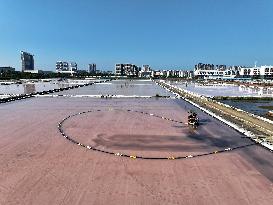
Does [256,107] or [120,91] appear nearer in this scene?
[256,107]

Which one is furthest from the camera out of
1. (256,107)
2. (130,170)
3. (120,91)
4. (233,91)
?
(233,91)

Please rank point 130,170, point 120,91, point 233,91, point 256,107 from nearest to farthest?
1. point 130,170
2. point 256,107
3. point 120,91
4. point 233,91

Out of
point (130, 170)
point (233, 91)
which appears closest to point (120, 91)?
point (233, 91)

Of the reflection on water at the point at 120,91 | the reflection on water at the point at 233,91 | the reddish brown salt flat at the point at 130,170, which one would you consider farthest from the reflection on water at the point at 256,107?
the reflection on water at the point at 120,91

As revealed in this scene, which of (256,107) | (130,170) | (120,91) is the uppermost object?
(130,170)

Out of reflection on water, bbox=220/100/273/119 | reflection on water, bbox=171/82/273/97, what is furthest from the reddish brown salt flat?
reflection on water, bbox=171/82/273/97

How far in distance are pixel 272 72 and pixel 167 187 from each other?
190 m

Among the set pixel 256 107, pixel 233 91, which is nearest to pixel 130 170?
pixel 256 107

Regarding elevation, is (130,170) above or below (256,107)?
above

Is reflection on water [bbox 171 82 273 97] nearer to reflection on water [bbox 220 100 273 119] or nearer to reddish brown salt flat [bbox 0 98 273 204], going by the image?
reflection on water [bbox 220 100 273 119]

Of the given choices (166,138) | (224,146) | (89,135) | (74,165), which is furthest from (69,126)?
(224,146)

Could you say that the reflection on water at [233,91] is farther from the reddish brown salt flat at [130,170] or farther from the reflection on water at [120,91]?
A: the reddish brown salt flat at [130,170]

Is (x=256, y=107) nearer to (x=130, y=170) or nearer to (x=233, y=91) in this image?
(x=130, y=170)

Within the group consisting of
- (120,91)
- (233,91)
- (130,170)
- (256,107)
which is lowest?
(233,91)
